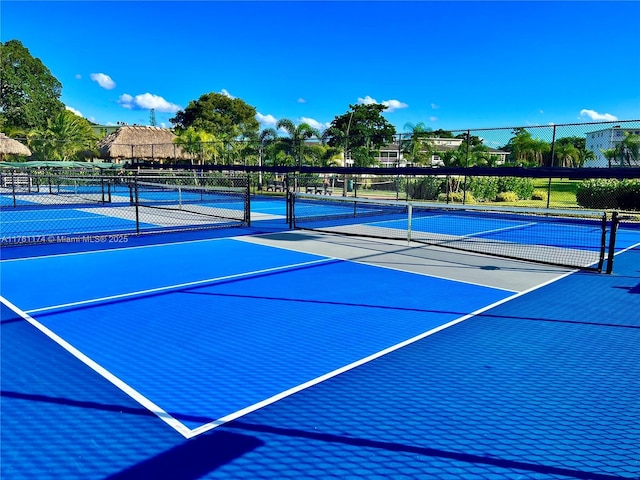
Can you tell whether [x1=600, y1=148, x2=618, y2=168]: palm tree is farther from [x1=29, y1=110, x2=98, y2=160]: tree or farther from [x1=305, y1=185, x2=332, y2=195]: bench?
[x1=29, y1=110, x2=98, y2=160]: tree

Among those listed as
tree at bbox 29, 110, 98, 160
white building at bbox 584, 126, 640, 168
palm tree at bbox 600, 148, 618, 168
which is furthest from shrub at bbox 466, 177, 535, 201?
tree at bbox 29, 110, 98, 160

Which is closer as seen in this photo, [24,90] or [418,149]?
[418,149]

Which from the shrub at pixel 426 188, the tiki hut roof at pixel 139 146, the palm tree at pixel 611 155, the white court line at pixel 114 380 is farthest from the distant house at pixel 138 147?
the white court line at pixel 114 380

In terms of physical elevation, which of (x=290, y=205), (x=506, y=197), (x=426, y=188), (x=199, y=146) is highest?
(x=199, y=146)

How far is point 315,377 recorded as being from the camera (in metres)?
4.69

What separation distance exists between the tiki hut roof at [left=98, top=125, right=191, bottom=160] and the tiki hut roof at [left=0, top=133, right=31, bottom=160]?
832 cm

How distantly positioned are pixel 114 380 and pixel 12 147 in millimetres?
42795

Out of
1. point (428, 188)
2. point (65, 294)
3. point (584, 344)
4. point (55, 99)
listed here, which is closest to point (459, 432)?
point (584, 344)

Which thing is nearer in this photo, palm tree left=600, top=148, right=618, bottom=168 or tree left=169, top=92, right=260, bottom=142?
palm tree left=600, top=148, right=618, bottom=168

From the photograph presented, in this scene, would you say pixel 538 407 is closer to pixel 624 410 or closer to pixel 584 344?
pixel 624 410

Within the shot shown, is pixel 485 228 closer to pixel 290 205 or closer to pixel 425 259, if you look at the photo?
pixel 290 205

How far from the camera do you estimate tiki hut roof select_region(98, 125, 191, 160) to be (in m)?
47.5

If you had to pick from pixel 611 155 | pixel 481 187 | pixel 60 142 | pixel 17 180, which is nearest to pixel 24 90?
pixel 60 142

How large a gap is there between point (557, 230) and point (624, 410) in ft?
47.0
